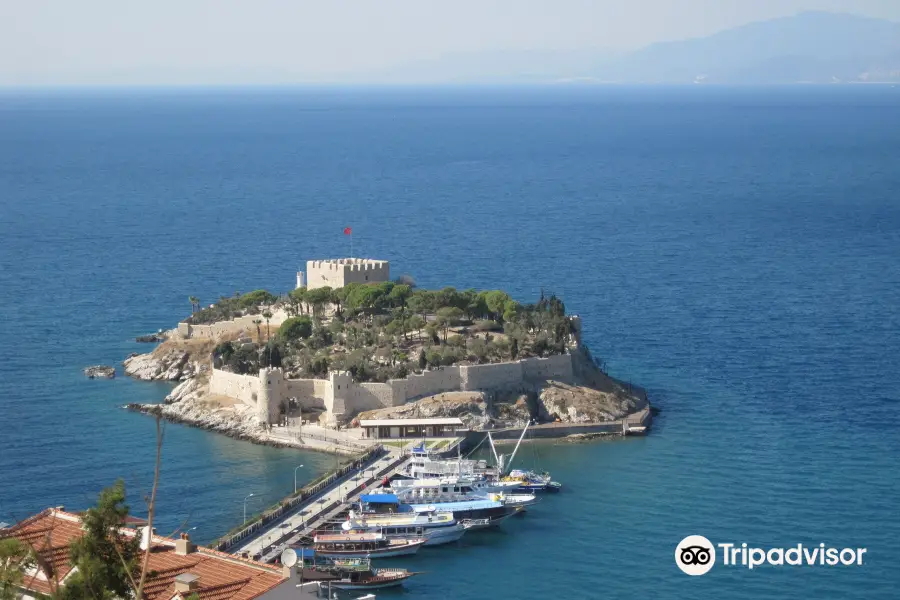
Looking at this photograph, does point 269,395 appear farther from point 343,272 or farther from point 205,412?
point 343,272

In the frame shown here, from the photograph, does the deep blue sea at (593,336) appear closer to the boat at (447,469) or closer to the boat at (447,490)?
the boat at (447,490)

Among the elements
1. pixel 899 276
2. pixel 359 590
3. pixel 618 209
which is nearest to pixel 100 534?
pixel 359 590

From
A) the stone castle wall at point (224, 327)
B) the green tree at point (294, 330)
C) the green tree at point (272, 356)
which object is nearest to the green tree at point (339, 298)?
Answer: the stone castle wall at point (224, 327)

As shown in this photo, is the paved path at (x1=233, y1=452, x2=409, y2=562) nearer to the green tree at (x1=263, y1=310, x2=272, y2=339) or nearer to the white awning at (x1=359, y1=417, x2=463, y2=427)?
the white awning at (x1=359, y1=417, x2=463, y2=427)

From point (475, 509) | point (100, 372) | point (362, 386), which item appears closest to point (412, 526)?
point (475, 509)

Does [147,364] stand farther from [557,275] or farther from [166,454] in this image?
[557,275]
